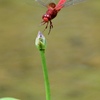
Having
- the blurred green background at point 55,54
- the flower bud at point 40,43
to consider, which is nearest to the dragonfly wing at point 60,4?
the flower bud at point 40,43

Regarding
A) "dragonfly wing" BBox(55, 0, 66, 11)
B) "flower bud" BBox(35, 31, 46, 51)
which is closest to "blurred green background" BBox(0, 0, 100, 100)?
"dragonfly wing" BBox(55, 0, 66, 11)

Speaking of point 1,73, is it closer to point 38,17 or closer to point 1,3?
point 38,17

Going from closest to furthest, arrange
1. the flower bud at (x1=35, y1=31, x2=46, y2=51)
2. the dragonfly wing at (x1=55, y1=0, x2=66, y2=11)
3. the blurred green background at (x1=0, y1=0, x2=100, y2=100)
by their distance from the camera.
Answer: the flower bud at (x1=35, y1=31, x2=46, y2=51) → the dragonfly wing at (x1=55, y1=0, x2=66, y2=11) → the blurred green background at (x1=0, y1=0, x2=100, y2=100)

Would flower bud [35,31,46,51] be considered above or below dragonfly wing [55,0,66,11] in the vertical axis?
below

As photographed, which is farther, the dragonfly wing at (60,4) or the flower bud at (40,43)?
the dragonfly wing at (60,4)

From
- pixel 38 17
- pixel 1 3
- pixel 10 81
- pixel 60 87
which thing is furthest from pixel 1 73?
pixel 1 3

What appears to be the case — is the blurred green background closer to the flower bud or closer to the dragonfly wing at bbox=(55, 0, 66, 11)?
the dragonfly wing at bbox=(55, 0, 66, 11)

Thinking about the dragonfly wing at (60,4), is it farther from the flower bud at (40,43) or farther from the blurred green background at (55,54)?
the blurred green background at (55,54)

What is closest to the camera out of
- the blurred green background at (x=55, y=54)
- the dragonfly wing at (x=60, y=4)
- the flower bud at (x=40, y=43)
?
the flower bud at (x=40, y=43)
